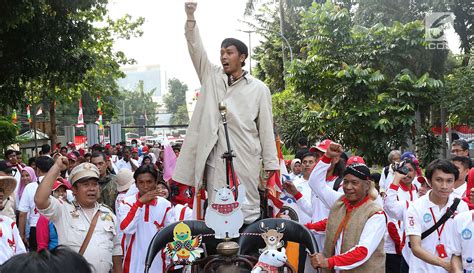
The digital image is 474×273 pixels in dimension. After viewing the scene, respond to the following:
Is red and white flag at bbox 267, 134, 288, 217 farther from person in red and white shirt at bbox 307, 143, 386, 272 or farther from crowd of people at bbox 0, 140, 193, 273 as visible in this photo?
crowd of people at bbox 0, 140, 193, 273

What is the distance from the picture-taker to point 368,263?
4.86 metres

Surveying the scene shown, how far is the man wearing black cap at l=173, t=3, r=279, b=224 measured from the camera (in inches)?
207

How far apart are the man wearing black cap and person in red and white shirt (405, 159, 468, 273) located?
49.1 inches

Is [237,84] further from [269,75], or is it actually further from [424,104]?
[269,75]

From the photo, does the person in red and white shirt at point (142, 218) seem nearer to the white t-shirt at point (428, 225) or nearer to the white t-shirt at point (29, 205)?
the white t-shirt at point (428, 225)

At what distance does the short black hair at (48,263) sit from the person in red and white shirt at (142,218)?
11.4 feet

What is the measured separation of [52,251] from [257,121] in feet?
11.4

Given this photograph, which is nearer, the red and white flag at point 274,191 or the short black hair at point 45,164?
the red and white flag at point 274,191

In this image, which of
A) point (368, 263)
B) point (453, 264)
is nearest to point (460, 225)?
point (453, 264)

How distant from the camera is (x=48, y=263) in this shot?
79.9 inches

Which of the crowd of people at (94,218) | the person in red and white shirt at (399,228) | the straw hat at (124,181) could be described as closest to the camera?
the crowd of people at (94,218)

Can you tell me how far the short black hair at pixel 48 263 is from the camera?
2004mm

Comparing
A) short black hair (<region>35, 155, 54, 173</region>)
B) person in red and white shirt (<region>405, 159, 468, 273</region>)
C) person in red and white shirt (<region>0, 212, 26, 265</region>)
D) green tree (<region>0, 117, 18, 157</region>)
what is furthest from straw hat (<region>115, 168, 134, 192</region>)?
green tree (<region>0, 117, 18, 157</region>)

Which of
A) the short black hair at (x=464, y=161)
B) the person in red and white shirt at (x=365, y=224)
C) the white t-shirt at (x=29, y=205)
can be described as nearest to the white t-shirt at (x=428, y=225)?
the person in red and white shirt at (x=365, y=224)
